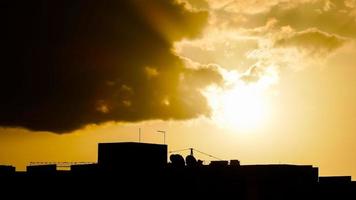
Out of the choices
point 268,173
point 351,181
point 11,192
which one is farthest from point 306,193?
point 11,192

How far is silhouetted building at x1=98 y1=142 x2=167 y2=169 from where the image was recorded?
395 ft

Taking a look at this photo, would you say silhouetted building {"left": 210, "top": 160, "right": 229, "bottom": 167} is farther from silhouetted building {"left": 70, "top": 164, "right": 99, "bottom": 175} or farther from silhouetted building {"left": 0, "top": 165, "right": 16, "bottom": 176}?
silhouetted building {"left": 0, "top": 165, "right": 16, "bottom": 176}

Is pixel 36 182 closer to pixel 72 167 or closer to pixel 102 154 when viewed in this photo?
pixel 72 167

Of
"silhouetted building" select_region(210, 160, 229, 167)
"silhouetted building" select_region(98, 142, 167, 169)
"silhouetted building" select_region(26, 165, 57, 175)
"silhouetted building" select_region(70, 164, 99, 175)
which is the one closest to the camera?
"silhouetted building" select_region(98, 142, 167, 169)

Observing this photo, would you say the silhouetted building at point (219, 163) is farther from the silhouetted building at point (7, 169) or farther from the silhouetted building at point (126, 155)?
the silhouetted building at point (7, 169)

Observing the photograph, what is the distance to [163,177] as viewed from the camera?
404 feet

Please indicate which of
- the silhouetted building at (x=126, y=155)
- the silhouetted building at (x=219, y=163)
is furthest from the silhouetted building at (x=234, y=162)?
the silhouetted building at (x=126, y=155)

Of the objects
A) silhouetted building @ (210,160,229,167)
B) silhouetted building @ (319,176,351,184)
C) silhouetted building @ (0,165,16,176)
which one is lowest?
silhouetted building @ (319,176,351,184)

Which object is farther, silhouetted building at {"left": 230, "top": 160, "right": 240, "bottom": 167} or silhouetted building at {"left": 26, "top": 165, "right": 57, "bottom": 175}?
silhouetted building at {"left": 26, "top": 165, "right": 57, "bottom": 175}

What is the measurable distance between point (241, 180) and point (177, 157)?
555 inches

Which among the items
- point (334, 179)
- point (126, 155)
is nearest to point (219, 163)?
point (126, 155)

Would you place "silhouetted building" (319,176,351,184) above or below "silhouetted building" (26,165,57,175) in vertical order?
below

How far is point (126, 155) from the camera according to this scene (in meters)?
121

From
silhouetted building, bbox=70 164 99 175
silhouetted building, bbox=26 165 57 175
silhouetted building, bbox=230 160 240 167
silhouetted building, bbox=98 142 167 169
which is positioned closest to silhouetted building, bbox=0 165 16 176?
silhouetted building, bbox=26 165 57 175
